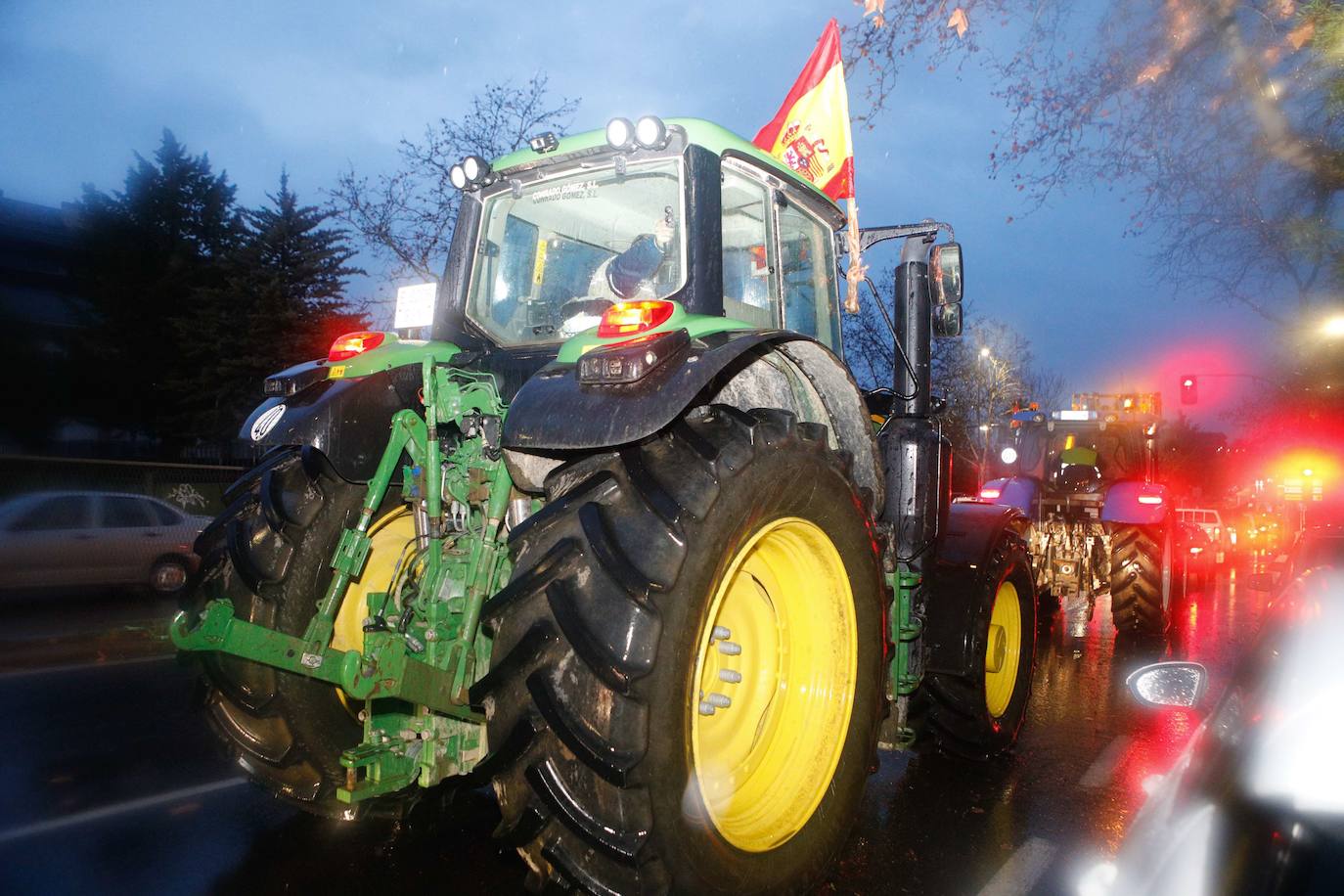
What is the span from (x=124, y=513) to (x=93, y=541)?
66cm

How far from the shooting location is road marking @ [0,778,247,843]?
12.2 feet

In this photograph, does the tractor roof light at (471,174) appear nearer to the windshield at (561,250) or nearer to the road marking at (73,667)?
the windshield at (561,250)

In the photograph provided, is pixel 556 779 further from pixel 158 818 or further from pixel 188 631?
Result: pixel 158 818

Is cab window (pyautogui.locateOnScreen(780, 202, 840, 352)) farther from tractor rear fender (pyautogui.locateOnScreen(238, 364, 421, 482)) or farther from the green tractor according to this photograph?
tractor rear fender (pyautogui.locateOnScreen(238, 364, 421, 482))

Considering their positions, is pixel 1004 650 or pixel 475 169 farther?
pixel 1004 650

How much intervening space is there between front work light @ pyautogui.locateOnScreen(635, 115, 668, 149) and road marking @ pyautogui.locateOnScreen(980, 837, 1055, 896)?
3.17 m

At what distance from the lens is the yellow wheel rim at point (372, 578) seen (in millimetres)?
3547

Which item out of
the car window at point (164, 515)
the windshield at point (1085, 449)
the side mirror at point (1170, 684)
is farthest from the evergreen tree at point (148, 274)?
the side mirror at point (1170, 684)

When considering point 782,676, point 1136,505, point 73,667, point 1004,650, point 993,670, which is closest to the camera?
point 782,676

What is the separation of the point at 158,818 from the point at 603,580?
9.91 feet

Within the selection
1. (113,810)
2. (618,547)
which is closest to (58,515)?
(113,810)

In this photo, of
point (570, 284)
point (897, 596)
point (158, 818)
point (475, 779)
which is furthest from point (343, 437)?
point (897, 596)

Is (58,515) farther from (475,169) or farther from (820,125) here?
(820,125)

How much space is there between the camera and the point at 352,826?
3840 mm
